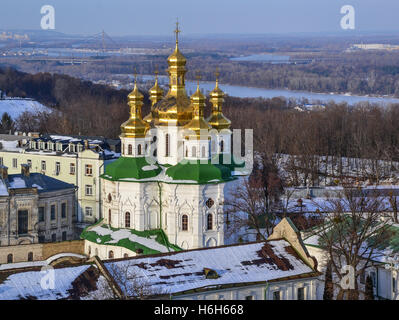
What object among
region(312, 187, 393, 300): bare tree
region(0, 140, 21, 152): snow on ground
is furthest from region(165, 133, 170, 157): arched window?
region(0, 140, 21, 152): snow on ground

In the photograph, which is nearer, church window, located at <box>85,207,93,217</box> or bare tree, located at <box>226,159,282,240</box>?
bare tree, located at <box>226,159,282,240</box>

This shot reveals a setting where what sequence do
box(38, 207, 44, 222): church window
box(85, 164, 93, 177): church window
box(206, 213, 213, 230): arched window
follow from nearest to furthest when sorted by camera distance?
box(206, 213, 213, 230): arched window, box(38, 207, 44, 222): church window, box(85, 164, 93, 177): church window

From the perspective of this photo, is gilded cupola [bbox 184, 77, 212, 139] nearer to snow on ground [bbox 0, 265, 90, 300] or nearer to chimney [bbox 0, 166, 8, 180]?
chimney [bbox 0, 166, 8, 180]

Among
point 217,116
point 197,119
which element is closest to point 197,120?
point 197,119

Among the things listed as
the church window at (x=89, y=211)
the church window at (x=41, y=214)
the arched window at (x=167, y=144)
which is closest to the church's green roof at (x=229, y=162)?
the arched window at (x=167, y=144)

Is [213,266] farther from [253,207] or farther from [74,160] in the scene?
[74,160]
